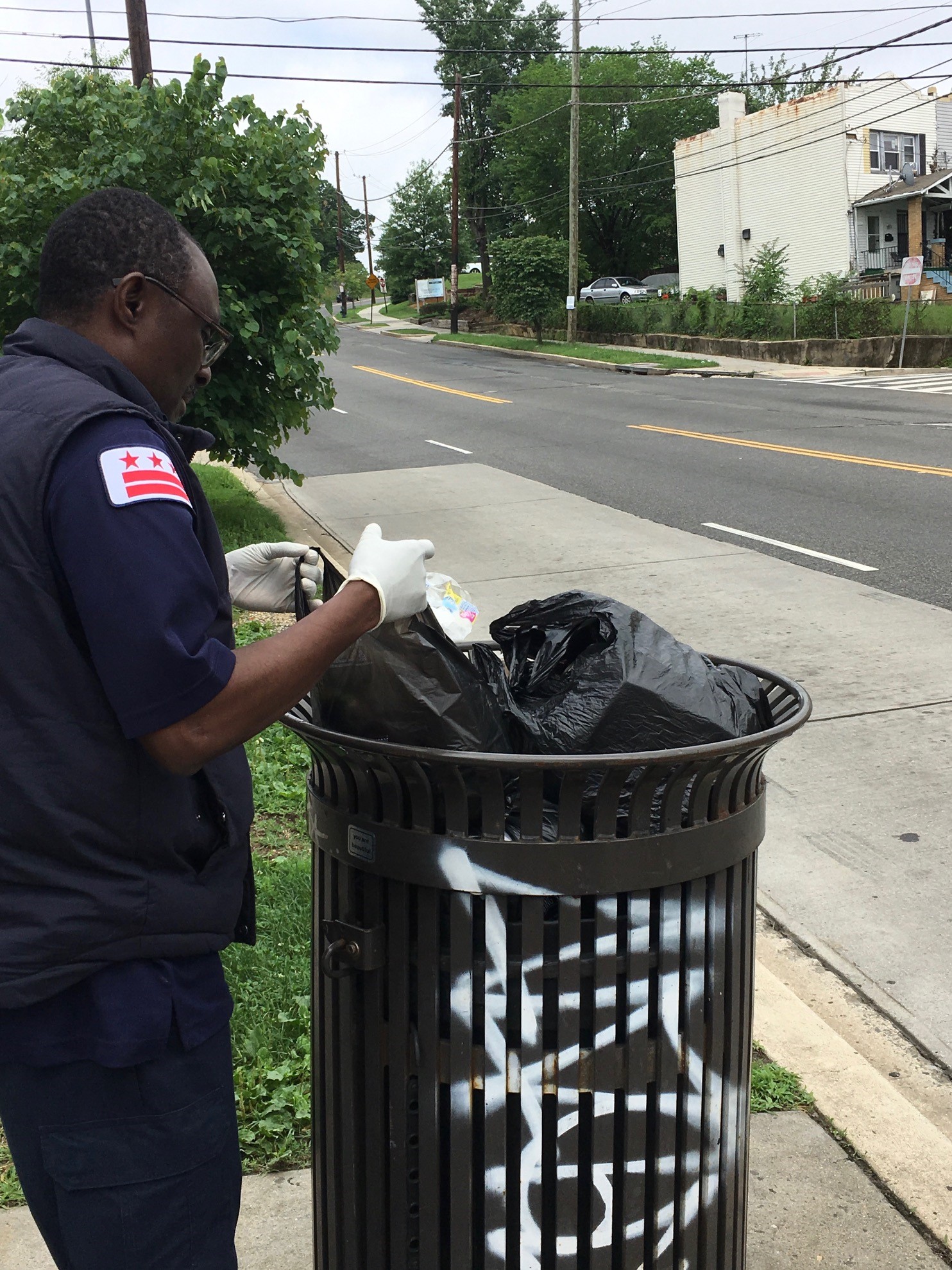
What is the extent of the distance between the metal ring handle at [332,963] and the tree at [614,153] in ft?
195

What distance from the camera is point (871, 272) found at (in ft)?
127

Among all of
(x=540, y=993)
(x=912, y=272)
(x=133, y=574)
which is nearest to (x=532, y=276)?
(x=912, y=272)

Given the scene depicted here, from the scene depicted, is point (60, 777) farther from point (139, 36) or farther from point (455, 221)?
point (455, 221)

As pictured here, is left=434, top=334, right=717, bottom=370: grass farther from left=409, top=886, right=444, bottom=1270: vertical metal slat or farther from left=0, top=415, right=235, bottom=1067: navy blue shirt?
left=0, top=415, right=235, bottom=1067: navy blue shirt

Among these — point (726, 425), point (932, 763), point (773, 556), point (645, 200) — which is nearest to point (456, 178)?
point (645, 200)

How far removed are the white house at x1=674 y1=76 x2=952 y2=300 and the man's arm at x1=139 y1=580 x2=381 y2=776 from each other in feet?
130

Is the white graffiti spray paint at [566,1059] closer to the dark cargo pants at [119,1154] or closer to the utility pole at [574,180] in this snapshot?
the dark cargo pants at [119,1154]

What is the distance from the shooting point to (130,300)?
166 centimetres

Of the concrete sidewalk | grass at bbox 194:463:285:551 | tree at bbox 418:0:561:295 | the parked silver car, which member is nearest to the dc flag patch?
the concrete sidewalk

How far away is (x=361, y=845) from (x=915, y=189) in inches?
1571

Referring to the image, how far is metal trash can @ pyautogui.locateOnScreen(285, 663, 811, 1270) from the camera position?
1.69 metres

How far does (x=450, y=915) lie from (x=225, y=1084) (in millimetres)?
394

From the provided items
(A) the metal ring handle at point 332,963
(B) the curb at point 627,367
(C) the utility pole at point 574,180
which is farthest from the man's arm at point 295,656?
(C) the utility pole at point 574,180

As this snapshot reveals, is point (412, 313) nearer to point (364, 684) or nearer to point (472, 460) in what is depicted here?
point (472, 460)
